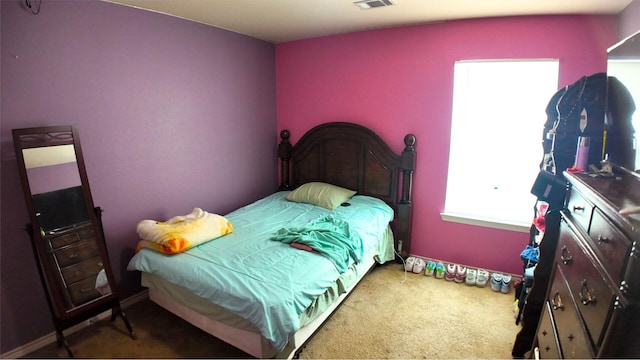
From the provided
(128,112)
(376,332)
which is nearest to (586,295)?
(376,332)

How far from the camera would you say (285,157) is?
3.91m

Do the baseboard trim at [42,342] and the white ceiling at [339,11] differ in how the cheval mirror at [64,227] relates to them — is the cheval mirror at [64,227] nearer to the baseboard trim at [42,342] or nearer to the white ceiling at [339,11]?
the baseboard trim at [42,342]

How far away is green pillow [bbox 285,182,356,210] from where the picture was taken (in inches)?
130

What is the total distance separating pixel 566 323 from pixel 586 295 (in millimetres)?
260

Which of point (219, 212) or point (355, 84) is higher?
point (355, 84)

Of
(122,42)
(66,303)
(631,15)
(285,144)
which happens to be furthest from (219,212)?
(631,15)

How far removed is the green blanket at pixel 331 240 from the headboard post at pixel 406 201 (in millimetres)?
861

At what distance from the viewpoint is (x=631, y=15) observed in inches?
86.7

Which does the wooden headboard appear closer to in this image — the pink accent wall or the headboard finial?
the headboard finial

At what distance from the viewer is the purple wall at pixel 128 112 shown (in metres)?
2.05

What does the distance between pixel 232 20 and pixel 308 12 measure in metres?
0.73

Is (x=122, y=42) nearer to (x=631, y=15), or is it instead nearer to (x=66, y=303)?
(x=66, y=303)

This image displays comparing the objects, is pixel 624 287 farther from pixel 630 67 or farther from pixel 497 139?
pixel 497 139

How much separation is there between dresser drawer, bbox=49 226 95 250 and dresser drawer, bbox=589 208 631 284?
2755 millimetres
